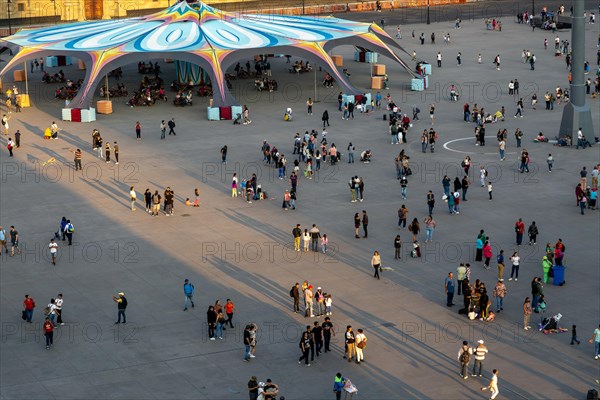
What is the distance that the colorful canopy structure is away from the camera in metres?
75.9

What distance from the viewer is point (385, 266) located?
47062 millimetres

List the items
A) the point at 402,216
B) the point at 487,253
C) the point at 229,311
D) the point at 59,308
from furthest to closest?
1. the point at 402,216
2. the point at 487,253
3. the point at 59,308
4. the point at 229,311

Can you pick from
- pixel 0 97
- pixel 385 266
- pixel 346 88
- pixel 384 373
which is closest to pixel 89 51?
pixel 0 97

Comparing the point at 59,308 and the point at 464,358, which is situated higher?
the point at 59,308

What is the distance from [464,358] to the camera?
37.1 metres

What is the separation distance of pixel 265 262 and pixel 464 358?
1251 centimetres

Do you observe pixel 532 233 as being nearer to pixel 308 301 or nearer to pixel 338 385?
pixel 308 301

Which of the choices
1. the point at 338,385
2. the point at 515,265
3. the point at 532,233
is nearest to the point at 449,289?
the point at 515,265

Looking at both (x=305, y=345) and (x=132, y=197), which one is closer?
(x=305, y=345)

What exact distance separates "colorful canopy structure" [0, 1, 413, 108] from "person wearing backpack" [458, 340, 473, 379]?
3915 centimetres

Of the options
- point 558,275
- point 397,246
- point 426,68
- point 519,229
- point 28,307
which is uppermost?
point 426,68

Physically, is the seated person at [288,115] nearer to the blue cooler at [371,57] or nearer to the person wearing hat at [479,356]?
the blue cooler at [371,57]

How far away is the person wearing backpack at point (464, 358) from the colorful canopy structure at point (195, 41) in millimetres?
39153

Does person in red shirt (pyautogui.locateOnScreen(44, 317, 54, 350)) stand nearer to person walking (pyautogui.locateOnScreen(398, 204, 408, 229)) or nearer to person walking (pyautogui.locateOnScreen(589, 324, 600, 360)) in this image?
person walking (pyautogui.locateOnScreen(589, 324, 600, 360))
